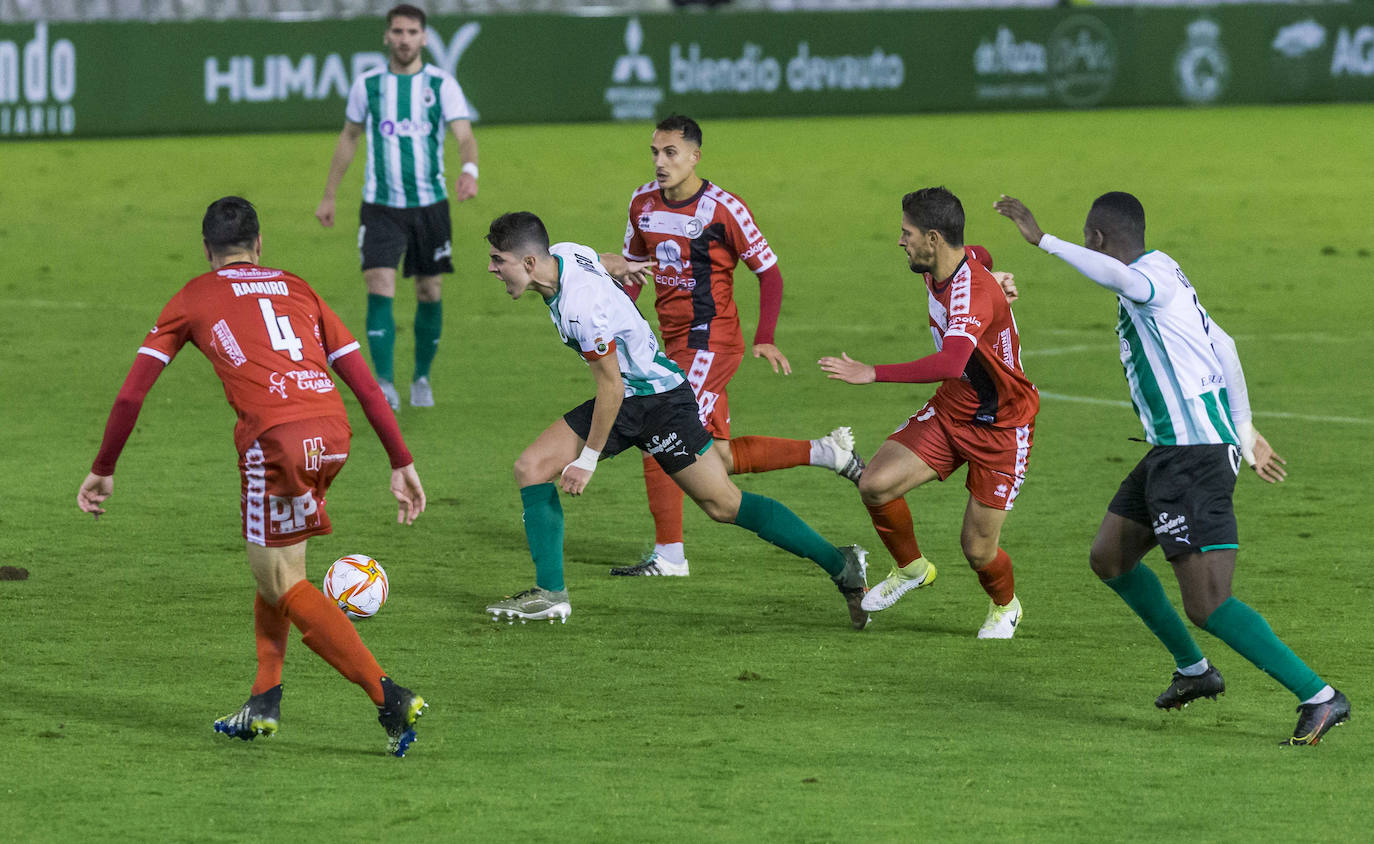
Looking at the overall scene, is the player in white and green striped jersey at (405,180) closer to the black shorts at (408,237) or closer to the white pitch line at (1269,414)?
the black shorts at (408,237)

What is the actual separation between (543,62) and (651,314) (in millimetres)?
13844

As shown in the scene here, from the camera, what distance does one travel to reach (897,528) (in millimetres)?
8070

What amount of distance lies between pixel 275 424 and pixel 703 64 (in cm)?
2469

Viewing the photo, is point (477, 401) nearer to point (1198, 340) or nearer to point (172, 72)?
point (1198, 340)

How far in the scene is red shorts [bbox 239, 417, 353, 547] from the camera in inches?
244

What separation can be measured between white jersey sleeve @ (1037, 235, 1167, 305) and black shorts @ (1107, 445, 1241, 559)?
0.51 m

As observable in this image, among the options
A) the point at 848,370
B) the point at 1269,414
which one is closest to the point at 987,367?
the point at 848,370

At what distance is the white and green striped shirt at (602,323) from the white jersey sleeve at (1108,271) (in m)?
1.94

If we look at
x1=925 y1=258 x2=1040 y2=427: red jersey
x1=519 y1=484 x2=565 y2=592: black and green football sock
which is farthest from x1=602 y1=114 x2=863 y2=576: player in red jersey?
x1=925 y1=258 x2=1040 y2=427: red jersey

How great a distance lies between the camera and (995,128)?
30.4m

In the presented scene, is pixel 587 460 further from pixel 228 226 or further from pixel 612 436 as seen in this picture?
pixel 228 226

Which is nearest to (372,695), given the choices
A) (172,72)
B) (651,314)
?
(651,314)

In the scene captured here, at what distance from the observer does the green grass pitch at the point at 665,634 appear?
5.83m

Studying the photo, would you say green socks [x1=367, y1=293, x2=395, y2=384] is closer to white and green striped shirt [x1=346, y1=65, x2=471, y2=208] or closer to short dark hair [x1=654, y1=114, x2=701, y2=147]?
white and green striped shirt [x1=346, y1=65, x2=471, y2=208]
